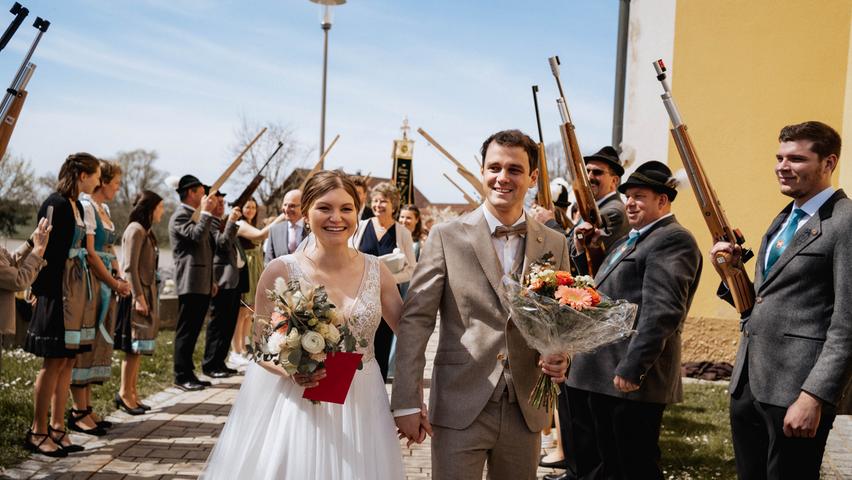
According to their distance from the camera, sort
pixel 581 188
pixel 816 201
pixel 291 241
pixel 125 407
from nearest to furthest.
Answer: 1. pixel 816 201
2. pixel 581 188
3. pixel 125 407
4. pixel 291 241

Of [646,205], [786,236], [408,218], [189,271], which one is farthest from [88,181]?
[408,218]

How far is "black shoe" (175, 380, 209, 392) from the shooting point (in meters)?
9.28

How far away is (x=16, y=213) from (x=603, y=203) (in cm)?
2350

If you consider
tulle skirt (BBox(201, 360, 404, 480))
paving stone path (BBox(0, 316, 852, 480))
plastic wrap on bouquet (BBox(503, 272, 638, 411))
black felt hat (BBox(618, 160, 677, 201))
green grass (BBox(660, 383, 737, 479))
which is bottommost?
paving stone path (BBox(0, 316, 852, 480))

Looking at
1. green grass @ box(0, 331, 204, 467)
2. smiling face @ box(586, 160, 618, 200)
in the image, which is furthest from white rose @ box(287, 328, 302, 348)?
green grass @ box(0, 331, 204, 467)

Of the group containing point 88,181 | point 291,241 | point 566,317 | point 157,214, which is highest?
point 88,181

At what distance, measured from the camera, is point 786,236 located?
3924 millimetres

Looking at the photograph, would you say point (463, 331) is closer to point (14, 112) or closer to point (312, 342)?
point (312, 342)

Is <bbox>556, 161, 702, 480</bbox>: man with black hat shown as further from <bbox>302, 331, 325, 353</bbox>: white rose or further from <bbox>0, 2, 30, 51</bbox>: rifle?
<bbox>0, 2, 30, 51</bbox>: rifle

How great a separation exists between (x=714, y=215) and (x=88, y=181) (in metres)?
5.03

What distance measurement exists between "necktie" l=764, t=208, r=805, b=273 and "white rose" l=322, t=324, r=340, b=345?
7.53 feet

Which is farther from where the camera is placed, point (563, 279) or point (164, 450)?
point (164, 450)

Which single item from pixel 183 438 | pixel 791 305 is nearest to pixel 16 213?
pixel 183 438

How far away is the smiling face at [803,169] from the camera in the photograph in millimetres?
3754
